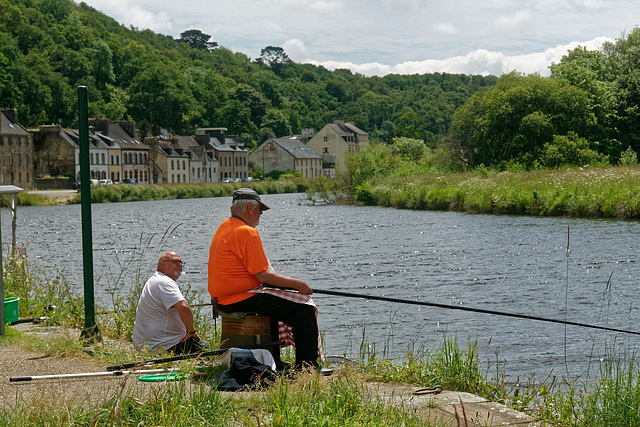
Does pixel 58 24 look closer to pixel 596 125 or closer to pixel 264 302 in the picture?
pixel 596 125

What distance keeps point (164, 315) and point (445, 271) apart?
13960 mm

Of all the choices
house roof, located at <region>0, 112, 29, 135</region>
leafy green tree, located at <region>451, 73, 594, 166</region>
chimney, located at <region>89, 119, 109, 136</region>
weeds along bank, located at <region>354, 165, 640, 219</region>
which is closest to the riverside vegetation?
weeds along bank, located at <region>354, 165, 640, 219</region>

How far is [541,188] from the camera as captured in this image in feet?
125

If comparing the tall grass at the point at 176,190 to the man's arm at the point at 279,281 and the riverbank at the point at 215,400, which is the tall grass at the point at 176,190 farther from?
the man's arm at the point at 279,281

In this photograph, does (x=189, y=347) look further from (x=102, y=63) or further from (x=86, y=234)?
(x=102, y=63)

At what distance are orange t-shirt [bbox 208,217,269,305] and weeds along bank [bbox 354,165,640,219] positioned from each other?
94.1 feet

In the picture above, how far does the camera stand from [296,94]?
175 m

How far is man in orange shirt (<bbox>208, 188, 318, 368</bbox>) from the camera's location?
6.24 m

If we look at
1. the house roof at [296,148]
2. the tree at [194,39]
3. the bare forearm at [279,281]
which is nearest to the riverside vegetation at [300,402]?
the bare forearm at [279,281]

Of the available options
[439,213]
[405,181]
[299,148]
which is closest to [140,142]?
[299,148]

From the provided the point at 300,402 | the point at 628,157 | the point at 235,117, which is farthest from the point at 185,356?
the point at 235,117

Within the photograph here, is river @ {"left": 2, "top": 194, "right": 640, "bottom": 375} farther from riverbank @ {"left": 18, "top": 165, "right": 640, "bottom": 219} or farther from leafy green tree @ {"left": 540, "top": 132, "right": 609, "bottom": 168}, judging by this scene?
leafy green tree @ {"left": 540, "top": 132, "right": 609, "bottom": 168}

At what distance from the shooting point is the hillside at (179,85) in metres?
109

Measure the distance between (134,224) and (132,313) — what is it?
120ft
